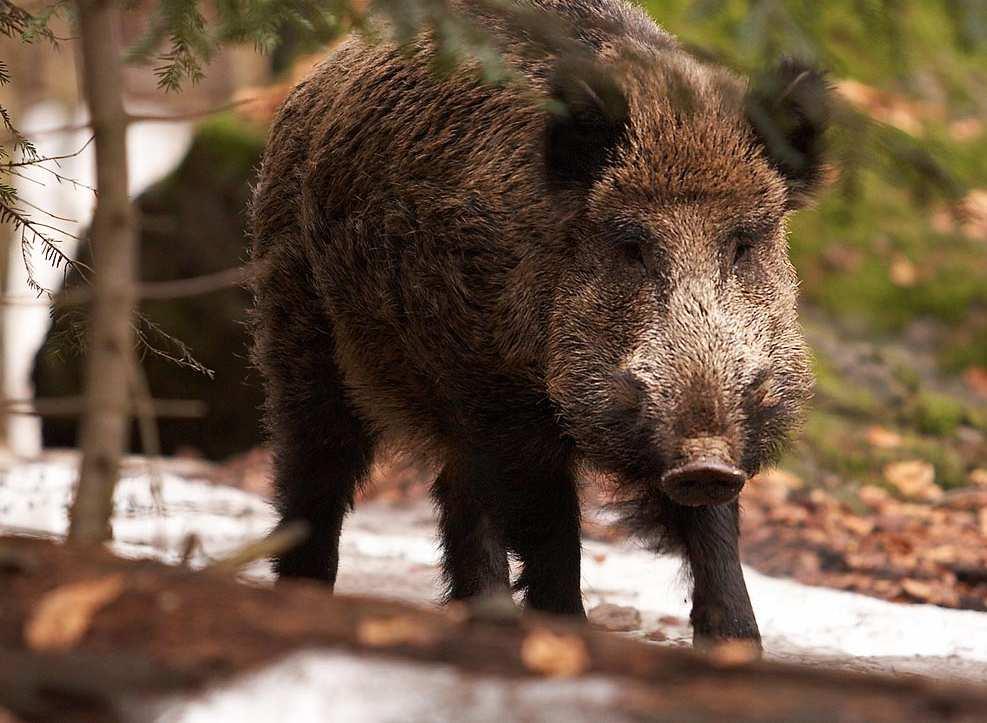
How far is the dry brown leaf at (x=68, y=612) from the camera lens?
2510mm

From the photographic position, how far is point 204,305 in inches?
389

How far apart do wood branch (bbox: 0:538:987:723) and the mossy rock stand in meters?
7.22

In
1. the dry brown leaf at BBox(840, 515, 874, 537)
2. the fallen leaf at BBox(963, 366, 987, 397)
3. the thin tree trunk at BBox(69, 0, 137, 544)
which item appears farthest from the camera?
the fallen leaf at BBox(963, 366, 987, 397)

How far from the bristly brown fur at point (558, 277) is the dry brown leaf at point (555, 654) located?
1528mm

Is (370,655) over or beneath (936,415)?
beneath

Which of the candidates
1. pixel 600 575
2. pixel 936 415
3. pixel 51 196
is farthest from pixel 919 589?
pixel 51 196

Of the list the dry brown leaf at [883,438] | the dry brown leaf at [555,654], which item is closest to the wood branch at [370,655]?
the dry brown leaf at [555,654]

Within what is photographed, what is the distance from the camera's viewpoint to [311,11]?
12.3ft

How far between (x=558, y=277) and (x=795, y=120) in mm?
933

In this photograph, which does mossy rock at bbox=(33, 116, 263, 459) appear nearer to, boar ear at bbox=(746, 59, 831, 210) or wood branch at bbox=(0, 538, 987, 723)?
boar ear at bbox=(746, 59, 831, 210)

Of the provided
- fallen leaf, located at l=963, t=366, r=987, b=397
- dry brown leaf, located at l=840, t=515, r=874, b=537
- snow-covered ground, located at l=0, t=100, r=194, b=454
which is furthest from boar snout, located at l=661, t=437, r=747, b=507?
snow-covered ground, located at l=0, t=100, r=194, b=454

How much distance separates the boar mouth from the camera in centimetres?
382

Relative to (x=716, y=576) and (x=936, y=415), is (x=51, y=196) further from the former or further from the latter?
(x=716, y=576)

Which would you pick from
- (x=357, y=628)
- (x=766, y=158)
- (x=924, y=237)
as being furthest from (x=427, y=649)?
(x=924, y=237)
